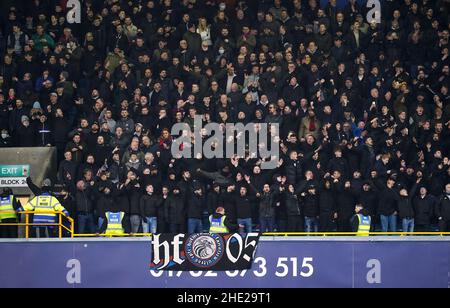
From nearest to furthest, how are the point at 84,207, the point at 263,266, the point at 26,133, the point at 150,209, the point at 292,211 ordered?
the point at 263,266
the point at 292,211
the point at 150,209
the point at 84,207
the point at 26,133

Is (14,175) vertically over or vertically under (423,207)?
over

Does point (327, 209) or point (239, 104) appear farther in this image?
point (239, 104)

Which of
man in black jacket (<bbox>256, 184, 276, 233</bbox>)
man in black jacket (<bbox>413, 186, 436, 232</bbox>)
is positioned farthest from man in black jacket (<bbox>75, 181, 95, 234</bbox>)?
man in black jacket (<bbox>413, 186, 436, 232</bbox>)

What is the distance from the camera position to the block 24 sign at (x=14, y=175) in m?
34.2

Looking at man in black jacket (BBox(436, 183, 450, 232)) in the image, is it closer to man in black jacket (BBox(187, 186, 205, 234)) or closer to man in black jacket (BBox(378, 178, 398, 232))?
man in black jacket (BBox(378, 178, 398, 232))

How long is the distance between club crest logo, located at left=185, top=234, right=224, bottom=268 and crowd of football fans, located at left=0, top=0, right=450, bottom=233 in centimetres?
82

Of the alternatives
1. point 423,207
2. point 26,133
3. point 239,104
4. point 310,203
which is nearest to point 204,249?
point 310,203

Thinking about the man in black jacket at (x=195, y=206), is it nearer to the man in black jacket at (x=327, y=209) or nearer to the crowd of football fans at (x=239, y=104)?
the crowd of football fans at (x=239, y=104)

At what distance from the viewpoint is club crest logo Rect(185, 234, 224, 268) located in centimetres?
3169

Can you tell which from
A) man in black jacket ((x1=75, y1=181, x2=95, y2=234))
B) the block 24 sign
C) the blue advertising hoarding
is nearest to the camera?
the blue advertising hoarding

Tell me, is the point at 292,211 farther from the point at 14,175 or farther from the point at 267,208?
the point at 14,175

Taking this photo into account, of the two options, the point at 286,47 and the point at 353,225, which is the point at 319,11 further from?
the point at 353,225

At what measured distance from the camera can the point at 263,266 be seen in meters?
31.7

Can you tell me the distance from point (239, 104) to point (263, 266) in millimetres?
4373
